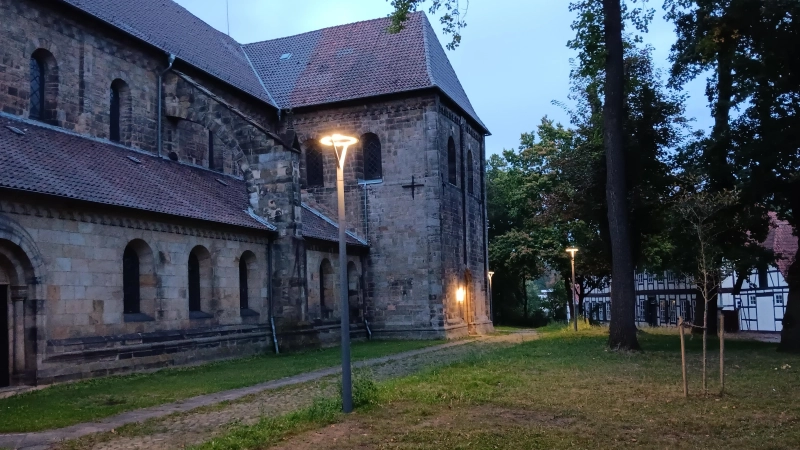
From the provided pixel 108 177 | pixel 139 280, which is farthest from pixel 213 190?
pixel 139 280

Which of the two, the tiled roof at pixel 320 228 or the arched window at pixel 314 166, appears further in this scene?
the arched window at pixel 314 166

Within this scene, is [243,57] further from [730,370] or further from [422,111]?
[730,370]

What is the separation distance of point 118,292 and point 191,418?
290 inches

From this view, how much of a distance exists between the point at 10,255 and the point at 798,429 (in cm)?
1406

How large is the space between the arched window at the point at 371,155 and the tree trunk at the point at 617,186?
12.5 meters

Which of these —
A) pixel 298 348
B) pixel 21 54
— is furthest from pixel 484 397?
pixel 21 54

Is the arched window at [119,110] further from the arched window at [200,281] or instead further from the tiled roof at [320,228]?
the tiled roof at [320,228]

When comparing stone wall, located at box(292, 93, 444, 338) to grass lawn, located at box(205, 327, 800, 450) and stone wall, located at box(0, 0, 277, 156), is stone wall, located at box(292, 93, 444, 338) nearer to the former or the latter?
stone wall, located at box(0, 0, 277, 156)

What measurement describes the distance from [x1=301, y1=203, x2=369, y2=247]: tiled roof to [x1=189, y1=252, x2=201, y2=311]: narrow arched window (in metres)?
5.16

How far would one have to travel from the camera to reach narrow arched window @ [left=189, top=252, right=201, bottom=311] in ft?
66.3

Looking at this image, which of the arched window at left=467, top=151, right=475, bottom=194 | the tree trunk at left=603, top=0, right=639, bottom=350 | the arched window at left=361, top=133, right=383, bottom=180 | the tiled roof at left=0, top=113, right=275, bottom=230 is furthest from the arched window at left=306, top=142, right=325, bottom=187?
the tree trunk at left=603, top=0, right=639, bottom=350

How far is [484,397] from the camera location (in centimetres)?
1121

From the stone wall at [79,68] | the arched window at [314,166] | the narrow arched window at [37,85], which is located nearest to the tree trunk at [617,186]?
the stone wall at [79,68]

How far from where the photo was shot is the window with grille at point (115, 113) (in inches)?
847
